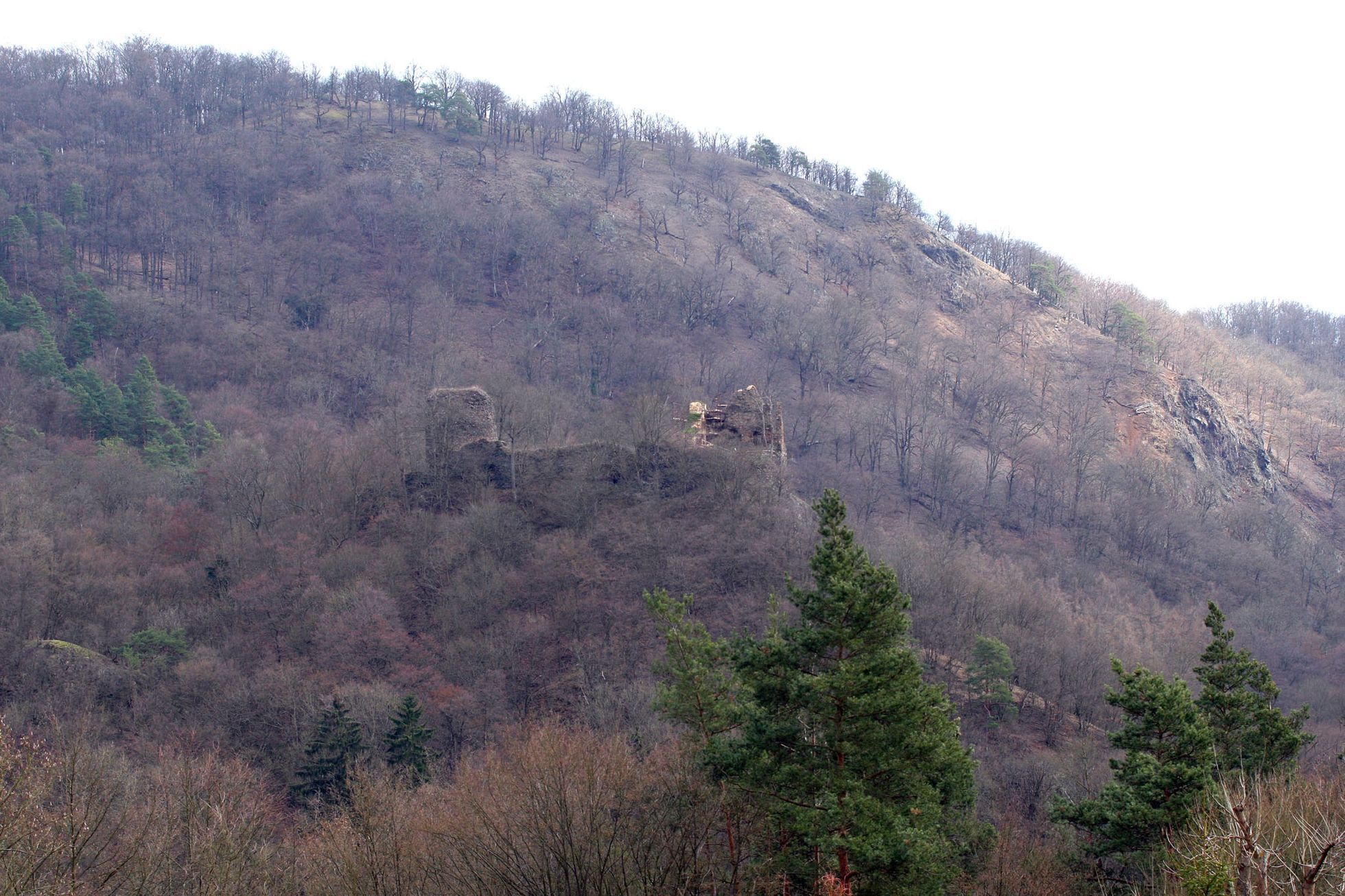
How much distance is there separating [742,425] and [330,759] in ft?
75.8

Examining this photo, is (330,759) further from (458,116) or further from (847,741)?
(458,116)

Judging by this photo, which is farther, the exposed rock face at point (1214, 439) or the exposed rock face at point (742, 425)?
the exposed rock face at point (1214, 439)

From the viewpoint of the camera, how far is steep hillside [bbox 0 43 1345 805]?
41.6m

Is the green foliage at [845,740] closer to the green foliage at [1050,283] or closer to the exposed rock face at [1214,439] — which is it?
the exposed rock face at [1214,439]

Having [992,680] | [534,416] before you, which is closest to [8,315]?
[534,416]

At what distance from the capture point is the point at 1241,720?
810 inches

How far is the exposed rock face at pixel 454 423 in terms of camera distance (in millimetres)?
47250

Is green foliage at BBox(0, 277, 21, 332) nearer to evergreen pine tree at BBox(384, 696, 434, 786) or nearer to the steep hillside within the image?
the steep hillside

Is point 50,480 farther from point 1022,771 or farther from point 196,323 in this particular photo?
point 1022,771

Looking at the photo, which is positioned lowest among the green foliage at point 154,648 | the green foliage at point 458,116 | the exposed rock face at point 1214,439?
the green foliage at point 154,648

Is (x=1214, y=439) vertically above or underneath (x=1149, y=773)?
above

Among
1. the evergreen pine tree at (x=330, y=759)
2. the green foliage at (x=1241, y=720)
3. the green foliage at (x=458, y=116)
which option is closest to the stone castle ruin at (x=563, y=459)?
the evergreen pine tree at (x=330, y=759)

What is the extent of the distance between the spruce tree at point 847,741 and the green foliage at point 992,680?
22838 mm

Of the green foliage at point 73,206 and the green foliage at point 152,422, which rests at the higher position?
the green foliage at point 73,206
